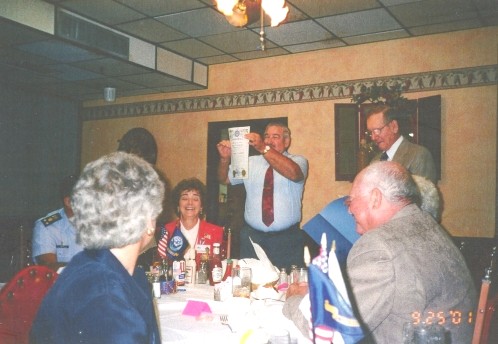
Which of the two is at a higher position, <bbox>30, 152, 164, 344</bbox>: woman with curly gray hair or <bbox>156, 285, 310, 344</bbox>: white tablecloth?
<bbox>30, 152, 164, 344</bbox>: woman with curly gray hair

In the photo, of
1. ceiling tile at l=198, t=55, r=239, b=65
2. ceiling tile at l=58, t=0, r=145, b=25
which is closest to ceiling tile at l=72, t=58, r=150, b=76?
ceiling tile at l=58, t=0, r=145, b=25

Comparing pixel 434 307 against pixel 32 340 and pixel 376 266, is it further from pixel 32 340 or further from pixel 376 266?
pixel 32 340

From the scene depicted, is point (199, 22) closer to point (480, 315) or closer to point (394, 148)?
point (394, 148)

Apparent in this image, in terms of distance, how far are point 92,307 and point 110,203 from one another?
324mm

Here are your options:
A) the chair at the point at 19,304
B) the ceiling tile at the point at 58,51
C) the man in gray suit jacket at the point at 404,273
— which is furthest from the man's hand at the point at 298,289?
the ceiling tile at the point at 58,51

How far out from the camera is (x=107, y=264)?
1.22 m

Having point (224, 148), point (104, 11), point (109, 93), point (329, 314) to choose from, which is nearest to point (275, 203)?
point (224, 148)

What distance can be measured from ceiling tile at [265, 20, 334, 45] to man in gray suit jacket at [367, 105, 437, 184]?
1474 millimetres

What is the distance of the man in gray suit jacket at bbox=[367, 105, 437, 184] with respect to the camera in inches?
130

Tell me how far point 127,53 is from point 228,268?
3372 mm

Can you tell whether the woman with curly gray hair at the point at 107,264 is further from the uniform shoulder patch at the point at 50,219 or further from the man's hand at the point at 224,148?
the man's hand at the point at 224,148

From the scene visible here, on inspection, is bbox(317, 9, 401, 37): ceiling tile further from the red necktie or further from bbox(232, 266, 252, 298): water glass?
bbox(232, 266, 252, 298): water glass

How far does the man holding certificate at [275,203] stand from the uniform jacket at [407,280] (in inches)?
88.1

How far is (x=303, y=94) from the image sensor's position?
217 inches
